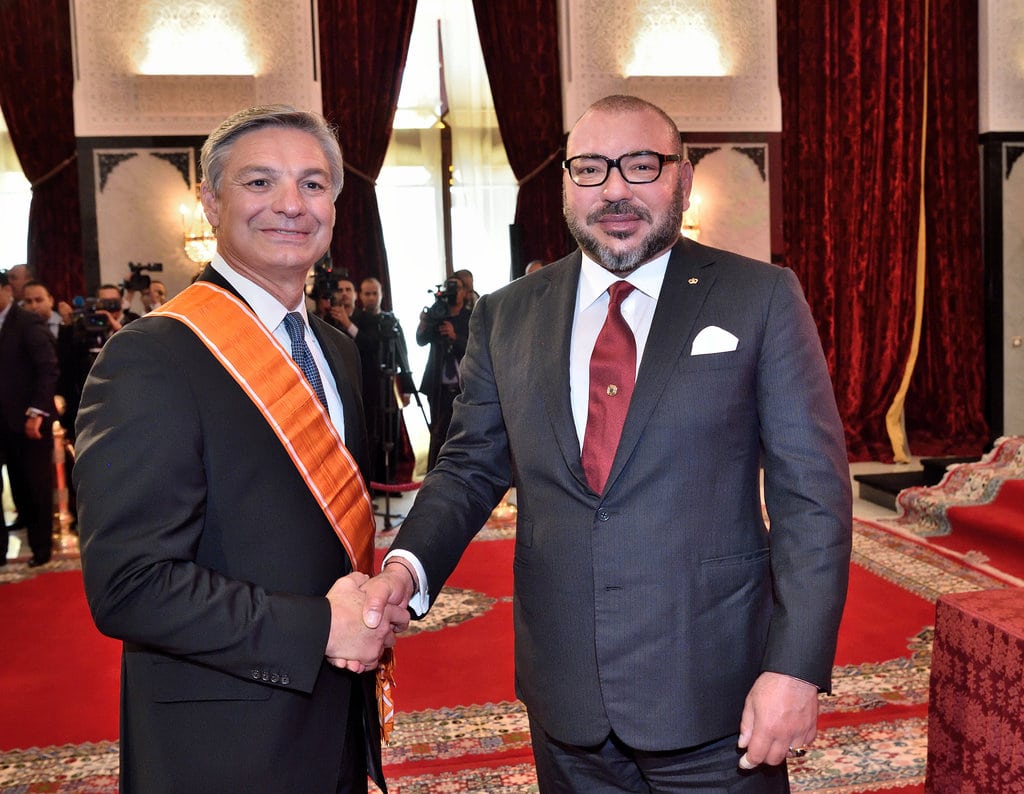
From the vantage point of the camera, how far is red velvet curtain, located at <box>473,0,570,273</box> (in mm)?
8414

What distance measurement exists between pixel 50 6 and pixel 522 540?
832 centimetres

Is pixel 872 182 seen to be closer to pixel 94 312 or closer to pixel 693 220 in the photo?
pixel 693 220

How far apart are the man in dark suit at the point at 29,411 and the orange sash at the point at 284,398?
4285 millimetres

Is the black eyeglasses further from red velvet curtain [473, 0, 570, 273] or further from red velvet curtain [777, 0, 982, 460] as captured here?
red velvet curtain [777, 0, 982, 460]

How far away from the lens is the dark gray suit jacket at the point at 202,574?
4.54 feet

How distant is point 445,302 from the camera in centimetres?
705

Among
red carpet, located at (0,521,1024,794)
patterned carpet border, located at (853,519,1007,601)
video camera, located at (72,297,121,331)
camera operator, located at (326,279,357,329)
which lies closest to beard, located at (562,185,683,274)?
red carpet, located at (0,521,1024,794)

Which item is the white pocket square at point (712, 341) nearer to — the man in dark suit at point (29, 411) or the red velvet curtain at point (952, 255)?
the man in dark suit at point (29, 411)

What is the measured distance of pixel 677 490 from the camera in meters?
1.61

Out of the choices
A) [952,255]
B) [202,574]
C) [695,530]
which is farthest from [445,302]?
[202,574]

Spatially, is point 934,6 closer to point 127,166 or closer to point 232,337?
point 127,166

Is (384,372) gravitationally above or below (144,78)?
below

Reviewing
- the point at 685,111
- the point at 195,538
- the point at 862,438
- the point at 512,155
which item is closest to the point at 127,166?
the point at 512,155

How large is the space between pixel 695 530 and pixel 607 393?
0.86 feet
